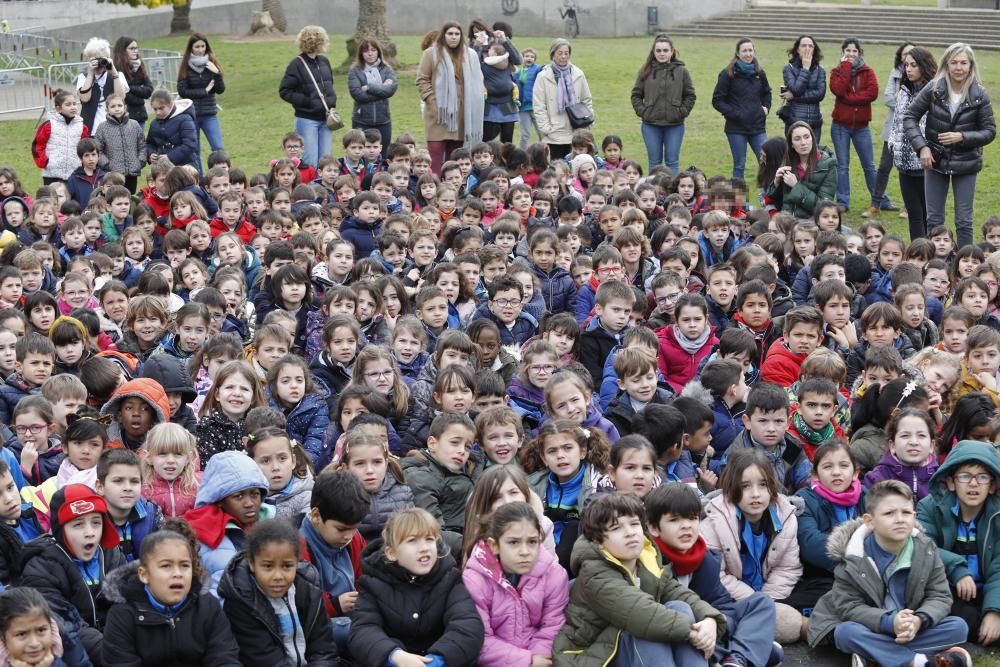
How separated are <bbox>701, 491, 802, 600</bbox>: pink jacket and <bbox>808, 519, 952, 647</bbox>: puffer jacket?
314 millimetres

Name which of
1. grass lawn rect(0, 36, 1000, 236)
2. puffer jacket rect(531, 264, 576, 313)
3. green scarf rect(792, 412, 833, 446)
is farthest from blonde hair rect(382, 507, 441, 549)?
grass lawn rect(0, 36, 1000, 236)

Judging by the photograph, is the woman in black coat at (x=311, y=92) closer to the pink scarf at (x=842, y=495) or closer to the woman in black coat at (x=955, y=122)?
the woman in black coat at (x=955, y=122)

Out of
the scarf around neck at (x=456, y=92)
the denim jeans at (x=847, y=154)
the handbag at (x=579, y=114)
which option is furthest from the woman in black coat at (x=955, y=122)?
the scarf around neck at (x=456, y=92)

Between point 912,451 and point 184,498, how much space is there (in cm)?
383

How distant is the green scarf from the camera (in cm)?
775

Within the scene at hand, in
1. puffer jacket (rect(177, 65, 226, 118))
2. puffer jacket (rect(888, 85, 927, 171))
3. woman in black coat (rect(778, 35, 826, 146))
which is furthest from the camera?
puffer jacket (rect(177, 65, 226, 118))

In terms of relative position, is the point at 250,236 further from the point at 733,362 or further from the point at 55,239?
the point at 733,362

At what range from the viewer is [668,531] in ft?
20.6

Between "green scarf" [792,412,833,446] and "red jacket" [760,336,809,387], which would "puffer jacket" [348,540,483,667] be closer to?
"green scarf" [792,412,833,446]

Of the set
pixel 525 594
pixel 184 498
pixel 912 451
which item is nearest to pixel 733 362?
pixel 912 451

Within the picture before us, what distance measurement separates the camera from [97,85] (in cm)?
1569

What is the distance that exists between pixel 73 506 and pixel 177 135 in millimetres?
10721

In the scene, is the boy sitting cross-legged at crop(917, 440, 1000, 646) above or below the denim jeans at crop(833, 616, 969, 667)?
above

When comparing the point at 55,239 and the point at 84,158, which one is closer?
the point at 55,239
